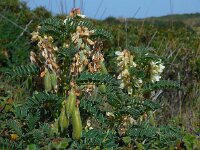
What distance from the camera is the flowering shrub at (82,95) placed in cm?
374

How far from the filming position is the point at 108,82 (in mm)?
3660

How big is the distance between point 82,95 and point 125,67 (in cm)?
38

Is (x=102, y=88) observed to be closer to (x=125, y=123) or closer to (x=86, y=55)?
(x=86, y=55)

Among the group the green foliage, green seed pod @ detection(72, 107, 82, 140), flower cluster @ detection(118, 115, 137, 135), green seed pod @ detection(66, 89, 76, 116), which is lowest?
flower cluster @ detection(118, 115, 137, 135)

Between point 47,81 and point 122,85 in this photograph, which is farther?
point 122,85

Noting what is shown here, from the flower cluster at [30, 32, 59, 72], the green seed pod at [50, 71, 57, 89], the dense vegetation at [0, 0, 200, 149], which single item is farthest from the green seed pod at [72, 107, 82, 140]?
the flower cluster at [30, 32, 59, 72]

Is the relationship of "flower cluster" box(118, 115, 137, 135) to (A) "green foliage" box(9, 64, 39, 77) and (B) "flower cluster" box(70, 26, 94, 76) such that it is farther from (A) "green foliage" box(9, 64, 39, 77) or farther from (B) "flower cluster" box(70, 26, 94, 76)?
(A) "green foliage" box(9, 64, 39, 77)

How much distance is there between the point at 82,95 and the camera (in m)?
3.89

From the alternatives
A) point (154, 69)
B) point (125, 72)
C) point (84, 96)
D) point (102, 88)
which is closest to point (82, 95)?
point (84, 96)

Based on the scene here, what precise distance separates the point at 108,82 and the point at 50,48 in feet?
1.59

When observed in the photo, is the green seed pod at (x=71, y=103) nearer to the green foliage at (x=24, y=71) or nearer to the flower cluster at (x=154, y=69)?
the green foliage at (x=24, y=71)

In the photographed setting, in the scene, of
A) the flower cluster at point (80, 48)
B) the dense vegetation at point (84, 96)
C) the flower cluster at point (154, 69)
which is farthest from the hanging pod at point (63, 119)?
the flower cluster at point (154, 69)

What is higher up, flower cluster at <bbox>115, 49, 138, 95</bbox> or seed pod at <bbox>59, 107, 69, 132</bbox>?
flower cluster at <bbox>115, 49, 138, 95</bbox>

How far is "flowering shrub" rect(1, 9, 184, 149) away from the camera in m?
3.74
